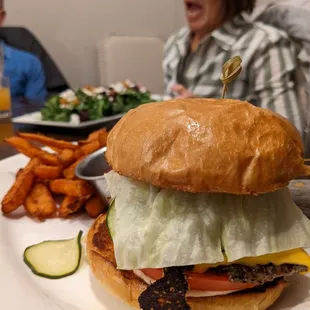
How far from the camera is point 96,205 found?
196 centimetres

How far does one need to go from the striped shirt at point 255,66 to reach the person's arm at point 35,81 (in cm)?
249

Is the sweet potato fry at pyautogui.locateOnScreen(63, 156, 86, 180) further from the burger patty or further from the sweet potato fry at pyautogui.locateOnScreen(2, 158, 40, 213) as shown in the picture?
the burger patty

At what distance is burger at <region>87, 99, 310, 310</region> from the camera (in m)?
1.21

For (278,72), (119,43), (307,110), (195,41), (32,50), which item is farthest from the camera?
(119,43)

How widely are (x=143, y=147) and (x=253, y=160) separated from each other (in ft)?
1.02

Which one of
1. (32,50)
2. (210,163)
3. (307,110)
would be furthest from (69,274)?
(32,50)

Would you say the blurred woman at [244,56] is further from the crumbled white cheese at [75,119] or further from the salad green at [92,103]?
the crumbled white cheese at [75,119]

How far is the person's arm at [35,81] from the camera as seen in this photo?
579 centimetres

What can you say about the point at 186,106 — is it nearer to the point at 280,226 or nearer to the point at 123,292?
the point at 280,226

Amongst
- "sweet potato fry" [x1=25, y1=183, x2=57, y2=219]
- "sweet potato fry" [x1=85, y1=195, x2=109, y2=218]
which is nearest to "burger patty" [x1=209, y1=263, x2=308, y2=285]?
"sweet potato fry" [x1=85, y1=195, x2=109, y2=218]

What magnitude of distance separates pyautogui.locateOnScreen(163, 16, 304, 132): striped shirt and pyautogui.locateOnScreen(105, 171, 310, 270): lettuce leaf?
8.79ft

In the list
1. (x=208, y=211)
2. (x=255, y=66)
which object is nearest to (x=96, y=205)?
(x=208, y=211)

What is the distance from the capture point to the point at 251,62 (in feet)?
12.7

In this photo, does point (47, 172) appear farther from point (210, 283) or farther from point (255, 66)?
point (255, 66)
